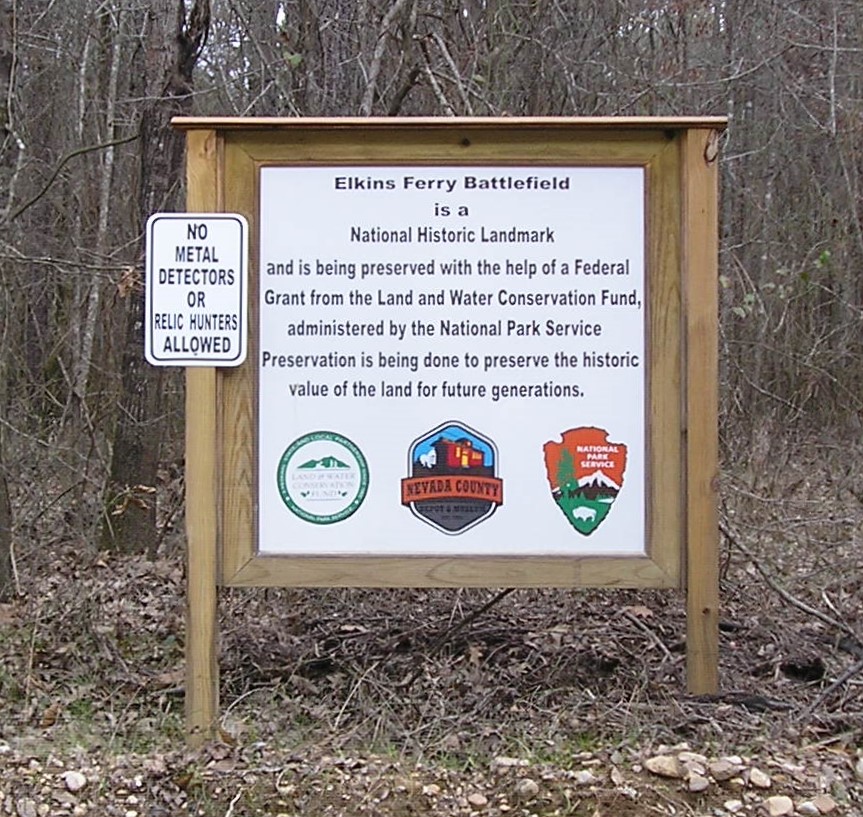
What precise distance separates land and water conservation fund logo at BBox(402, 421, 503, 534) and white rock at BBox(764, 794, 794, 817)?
1390mm

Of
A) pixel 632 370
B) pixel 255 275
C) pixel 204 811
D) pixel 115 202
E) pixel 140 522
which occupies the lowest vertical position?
pixel 204 811

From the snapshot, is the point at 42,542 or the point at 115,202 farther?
the point at 115,202

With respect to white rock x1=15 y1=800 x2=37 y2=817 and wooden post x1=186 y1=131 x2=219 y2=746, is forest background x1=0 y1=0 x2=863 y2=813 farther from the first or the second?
white rock x1=15 y1=800 x2=37 y2=817

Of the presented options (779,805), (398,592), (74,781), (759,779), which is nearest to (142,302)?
(398,592)

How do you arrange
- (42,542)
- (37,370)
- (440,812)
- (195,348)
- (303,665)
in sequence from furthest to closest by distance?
(37,370)
(42,542)
(303,665)
(195,348)
(440,812)

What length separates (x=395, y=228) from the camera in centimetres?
436

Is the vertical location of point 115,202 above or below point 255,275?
above

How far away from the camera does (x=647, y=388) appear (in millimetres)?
4332

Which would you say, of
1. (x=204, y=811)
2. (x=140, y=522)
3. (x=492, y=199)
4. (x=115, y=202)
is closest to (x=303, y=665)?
(x=204, y=811)

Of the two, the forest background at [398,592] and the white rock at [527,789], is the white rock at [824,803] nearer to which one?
the forest background at [398,592]

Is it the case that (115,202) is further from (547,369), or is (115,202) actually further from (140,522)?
(547,369)

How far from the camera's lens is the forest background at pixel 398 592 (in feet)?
15.8

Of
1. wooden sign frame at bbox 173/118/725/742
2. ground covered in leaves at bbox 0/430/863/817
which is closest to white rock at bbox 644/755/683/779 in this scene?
ground covered in leaves at bbox 0/430/863/817

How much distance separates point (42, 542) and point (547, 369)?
194 inches
